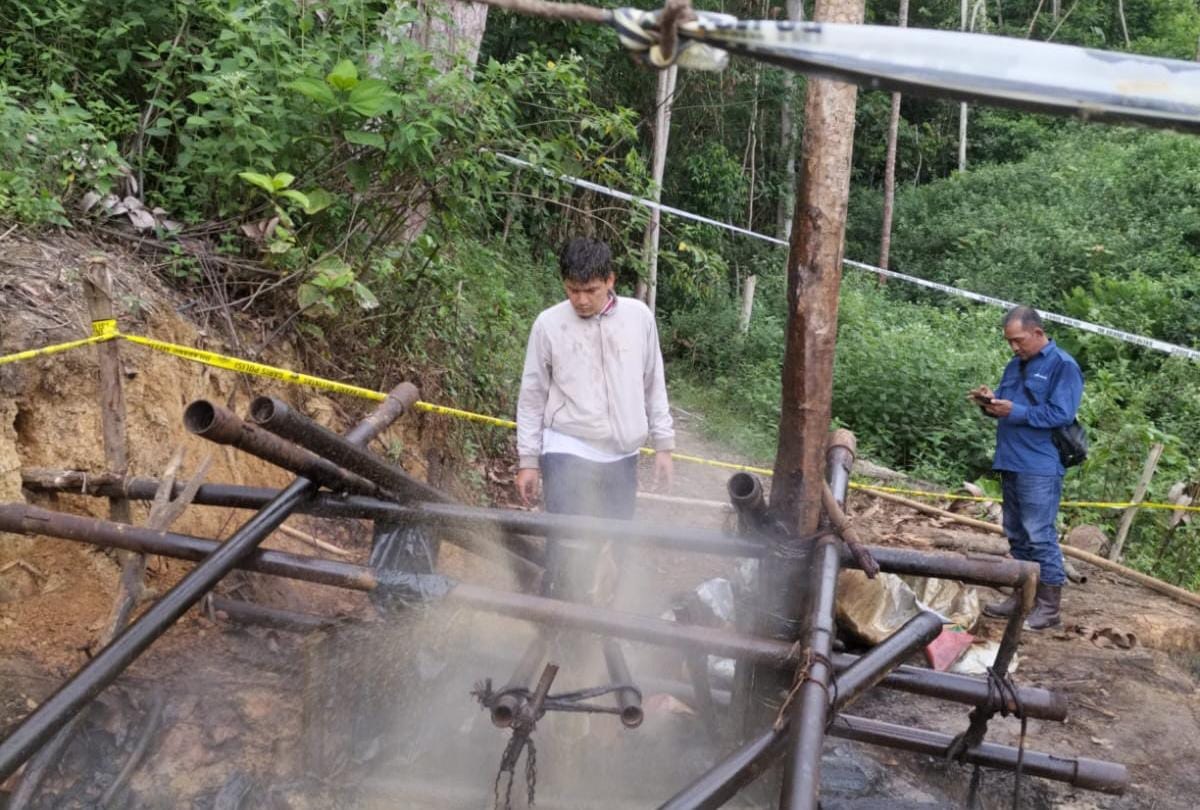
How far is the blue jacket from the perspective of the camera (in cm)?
539

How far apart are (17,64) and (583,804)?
15.0 ft

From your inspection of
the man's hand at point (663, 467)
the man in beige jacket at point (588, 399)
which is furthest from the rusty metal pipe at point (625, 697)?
the man's hand at point (663, 467)

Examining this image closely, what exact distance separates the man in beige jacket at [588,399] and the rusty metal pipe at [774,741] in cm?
174

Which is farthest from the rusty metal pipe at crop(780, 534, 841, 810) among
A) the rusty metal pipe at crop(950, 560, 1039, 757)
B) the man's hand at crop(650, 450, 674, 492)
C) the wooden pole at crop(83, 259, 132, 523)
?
the wooden pole at crop(83, 259, 132, 523)

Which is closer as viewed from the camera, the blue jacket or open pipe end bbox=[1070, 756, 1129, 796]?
open pipe end bbox=[1070, 756, 1129, 796]

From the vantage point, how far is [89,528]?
3010mm

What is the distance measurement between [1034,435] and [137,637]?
4816mm

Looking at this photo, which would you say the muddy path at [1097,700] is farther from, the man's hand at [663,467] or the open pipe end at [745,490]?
the open pipe end at [745,490]

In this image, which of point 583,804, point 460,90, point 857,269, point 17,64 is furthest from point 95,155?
point 857,269

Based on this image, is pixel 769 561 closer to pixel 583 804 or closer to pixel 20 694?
pixel 583 804

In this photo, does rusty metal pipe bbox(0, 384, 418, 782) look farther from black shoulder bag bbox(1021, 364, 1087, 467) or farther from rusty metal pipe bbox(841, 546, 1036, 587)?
black shoulder bag bbox(1021, 364, 1087, 467)

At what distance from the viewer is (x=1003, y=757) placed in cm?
313

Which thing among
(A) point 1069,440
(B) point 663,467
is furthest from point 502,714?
(A) point 1069,440

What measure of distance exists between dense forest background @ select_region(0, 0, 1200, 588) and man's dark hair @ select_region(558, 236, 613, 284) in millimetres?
1326
